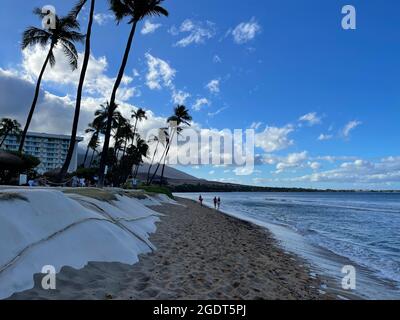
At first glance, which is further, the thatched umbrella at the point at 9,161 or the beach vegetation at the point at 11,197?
the thatched umbrella at the point at 9,161

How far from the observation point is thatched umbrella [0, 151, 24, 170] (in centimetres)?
1978

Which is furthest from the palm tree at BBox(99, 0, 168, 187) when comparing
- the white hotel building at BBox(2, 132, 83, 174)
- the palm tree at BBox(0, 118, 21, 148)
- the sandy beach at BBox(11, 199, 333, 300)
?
the white hotel building at BBox(2, 132, 83, 174)

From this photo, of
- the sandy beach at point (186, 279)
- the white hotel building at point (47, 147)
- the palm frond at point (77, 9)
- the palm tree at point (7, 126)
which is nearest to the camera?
the sandy beach at point (186, 279)

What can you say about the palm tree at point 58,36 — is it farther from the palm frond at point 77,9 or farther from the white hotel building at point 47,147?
the white hotel building at point 47,147

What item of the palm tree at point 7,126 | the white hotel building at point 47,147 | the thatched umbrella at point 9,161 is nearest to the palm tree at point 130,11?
the thatched umbrella at point 9,161

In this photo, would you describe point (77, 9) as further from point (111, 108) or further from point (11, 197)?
point (11, 197)

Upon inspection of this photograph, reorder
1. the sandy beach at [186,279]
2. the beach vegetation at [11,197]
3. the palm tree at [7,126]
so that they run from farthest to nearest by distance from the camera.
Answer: the palm tree at [7,126] < the beach vegetation at [11,197] < the sandy beach at [186,279]

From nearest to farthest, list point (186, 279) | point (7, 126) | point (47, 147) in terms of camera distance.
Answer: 1. point (186, 279)
2. point (7, 126)
3. point (47, 147)

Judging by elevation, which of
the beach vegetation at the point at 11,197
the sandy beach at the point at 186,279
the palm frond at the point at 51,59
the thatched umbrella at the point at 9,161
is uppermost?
the palm frond at the point at 51,59

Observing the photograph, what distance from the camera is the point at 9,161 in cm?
1995

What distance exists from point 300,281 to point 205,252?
2951 millimetres

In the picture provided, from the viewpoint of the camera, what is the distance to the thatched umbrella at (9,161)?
1978 centimetres

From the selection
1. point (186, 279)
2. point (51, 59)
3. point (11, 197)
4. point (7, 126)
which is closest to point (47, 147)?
point (7, 126)
